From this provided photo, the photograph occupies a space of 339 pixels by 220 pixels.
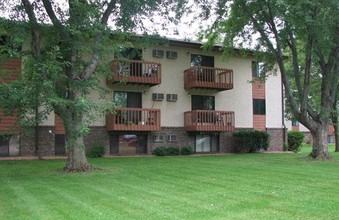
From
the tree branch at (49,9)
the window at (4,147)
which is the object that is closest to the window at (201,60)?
the window at (4,147)

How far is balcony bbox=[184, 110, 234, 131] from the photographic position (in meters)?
24.2

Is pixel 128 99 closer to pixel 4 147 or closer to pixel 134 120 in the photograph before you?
pixel 134 120

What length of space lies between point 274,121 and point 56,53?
19.7 m

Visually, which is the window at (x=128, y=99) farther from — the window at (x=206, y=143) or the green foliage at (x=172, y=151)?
the window at (x=206, y=143)

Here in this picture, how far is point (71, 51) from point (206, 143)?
14.0 m

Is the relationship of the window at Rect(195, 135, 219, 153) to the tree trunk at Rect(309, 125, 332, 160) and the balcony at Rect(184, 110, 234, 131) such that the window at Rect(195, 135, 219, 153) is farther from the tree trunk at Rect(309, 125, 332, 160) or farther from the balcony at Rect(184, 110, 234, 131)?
the tree trunk at Rect(309, 125, 332, 160)

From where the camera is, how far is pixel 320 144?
19234mm

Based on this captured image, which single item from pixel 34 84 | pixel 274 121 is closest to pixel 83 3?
pixel 34 84

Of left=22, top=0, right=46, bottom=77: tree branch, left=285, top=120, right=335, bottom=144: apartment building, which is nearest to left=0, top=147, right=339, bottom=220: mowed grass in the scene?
left=22, top=0, right=46, bottom=77: tree branch

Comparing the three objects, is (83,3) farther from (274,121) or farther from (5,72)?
(274,121)

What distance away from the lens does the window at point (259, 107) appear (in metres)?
27.7

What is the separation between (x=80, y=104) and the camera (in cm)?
1158

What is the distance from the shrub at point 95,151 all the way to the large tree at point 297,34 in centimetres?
855

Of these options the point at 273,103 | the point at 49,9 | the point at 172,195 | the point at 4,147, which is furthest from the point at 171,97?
the point at 172,195
